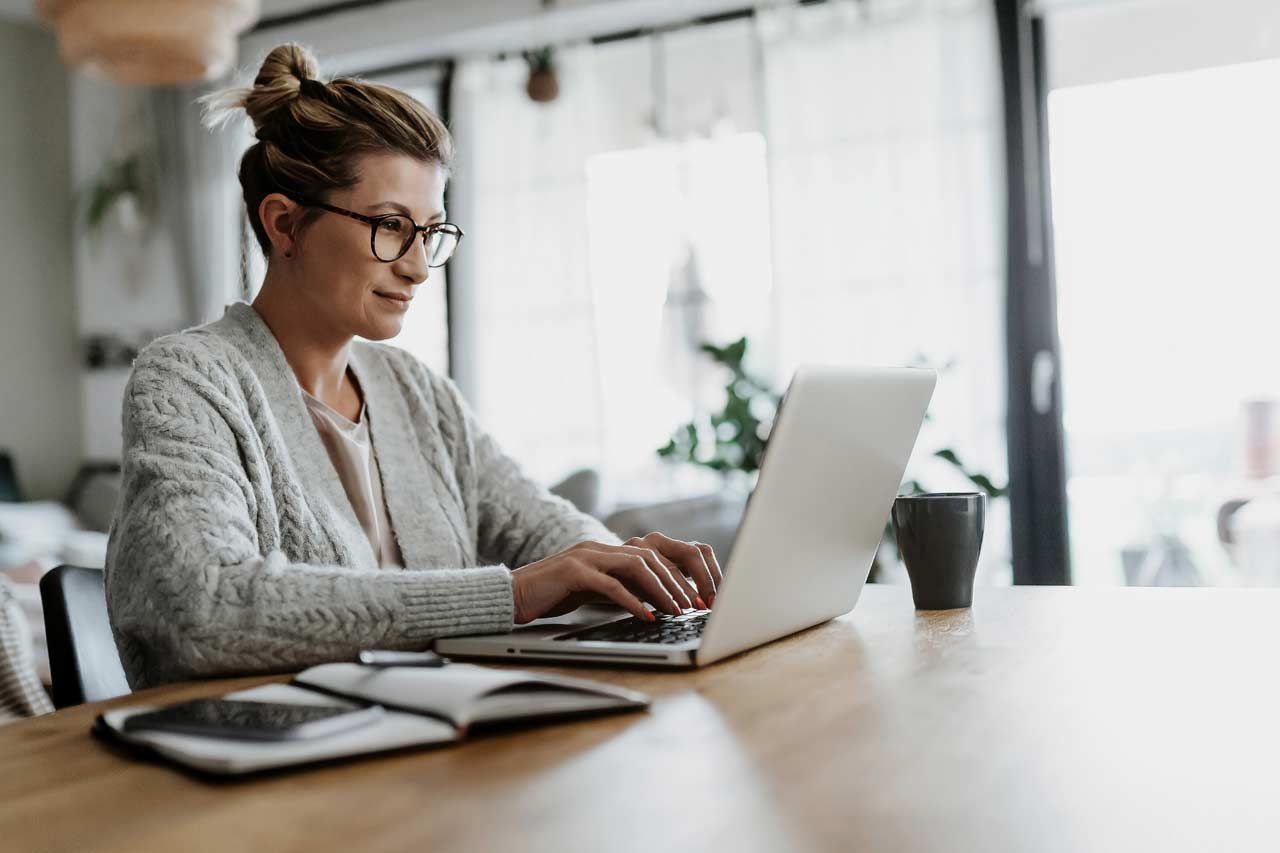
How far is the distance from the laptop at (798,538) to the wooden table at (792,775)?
56 mm

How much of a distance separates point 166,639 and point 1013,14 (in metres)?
3.66

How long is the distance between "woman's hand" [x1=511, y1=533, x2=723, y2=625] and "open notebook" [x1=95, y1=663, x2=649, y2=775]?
28cm

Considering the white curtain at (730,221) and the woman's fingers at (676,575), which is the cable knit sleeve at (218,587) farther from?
the white curtain at (730,221)

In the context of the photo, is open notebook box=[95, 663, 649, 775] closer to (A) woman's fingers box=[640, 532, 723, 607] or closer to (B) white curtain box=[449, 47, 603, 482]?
(A) woman's fingers box=[640, 532, 723, 607]

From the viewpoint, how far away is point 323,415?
1.56m

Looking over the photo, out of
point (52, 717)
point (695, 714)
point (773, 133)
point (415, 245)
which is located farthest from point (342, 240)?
point (773, 133)

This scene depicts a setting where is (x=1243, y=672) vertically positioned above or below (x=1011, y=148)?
below

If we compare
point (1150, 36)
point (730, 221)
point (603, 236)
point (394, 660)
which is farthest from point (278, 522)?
point (1150, 36)

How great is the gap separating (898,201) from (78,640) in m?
3.32

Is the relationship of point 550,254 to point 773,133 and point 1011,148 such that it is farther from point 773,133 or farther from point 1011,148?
point 1011,148

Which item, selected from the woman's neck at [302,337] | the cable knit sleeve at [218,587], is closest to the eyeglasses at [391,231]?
the woman's neck at [302,337]

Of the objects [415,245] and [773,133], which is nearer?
[415,245]

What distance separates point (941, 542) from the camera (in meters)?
1.23

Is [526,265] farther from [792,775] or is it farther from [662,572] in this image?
[792,775]
